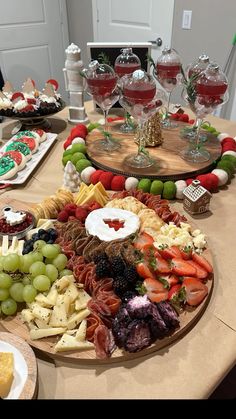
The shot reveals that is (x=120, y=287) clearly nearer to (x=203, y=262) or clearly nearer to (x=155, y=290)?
(x=155, y=290)

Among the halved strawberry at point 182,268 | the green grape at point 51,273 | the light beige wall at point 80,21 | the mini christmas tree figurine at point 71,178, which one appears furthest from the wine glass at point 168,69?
the light beige wall at point 80,21

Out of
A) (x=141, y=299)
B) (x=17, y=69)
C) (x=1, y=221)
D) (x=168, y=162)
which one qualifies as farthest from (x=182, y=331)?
(x=17, y=69)

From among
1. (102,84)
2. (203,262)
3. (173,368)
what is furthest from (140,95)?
(173,368)

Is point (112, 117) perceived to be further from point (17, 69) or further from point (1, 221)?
point (17, 69)

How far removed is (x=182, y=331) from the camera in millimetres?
847

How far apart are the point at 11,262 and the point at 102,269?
239mm

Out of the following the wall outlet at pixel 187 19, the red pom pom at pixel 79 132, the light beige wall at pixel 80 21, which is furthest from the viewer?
the light beige wall at pixel 80 21

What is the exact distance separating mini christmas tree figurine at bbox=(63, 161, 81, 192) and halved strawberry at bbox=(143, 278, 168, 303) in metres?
0.61

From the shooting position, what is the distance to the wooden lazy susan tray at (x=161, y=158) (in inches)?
55.2

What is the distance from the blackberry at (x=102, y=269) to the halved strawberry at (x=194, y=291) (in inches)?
8.1

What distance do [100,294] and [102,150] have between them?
85 centimetres

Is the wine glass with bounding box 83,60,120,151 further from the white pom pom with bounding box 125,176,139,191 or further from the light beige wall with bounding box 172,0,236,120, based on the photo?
the light beige wall with bounding box 172,0,236,120

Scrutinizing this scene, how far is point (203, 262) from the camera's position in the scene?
97 centimetres

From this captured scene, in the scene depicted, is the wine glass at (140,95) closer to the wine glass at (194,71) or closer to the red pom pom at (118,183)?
the red pom pom at (118,183)
